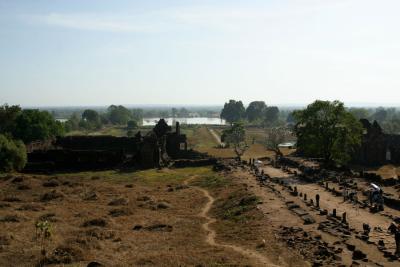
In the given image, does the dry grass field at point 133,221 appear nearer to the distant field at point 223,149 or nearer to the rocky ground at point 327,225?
the rocky ground at point 327,225

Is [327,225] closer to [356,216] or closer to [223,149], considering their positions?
[356,216]

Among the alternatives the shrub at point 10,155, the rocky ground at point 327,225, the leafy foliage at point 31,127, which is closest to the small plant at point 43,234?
the rocky ground at point 327,225

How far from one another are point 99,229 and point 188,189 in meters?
20.6

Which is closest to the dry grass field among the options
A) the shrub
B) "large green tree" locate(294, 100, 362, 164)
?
the shrub

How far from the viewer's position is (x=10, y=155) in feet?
197

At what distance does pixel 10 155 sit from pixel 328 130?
4239cm

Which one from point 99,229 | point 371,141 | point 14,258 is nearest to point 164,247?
point 99,229

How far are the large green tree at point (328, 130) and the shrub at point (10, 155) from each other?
38161 millimetres

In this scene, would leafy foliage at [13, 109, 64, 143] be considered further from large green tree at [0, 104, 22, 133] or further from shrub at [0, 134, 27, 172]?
shrub at [0, 134, 27, 172]

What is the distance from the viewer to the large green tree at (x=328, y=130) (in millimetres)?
60281

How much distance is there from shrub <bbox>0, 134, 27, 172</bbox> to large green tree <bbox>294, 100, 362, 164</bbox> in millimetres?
38161

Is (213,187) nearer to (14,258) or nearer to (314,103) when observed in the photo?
(314,103)

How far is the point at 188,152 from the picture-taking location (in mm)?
81312

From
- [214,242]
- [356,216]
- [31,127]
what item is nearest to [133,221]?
[214,242]
